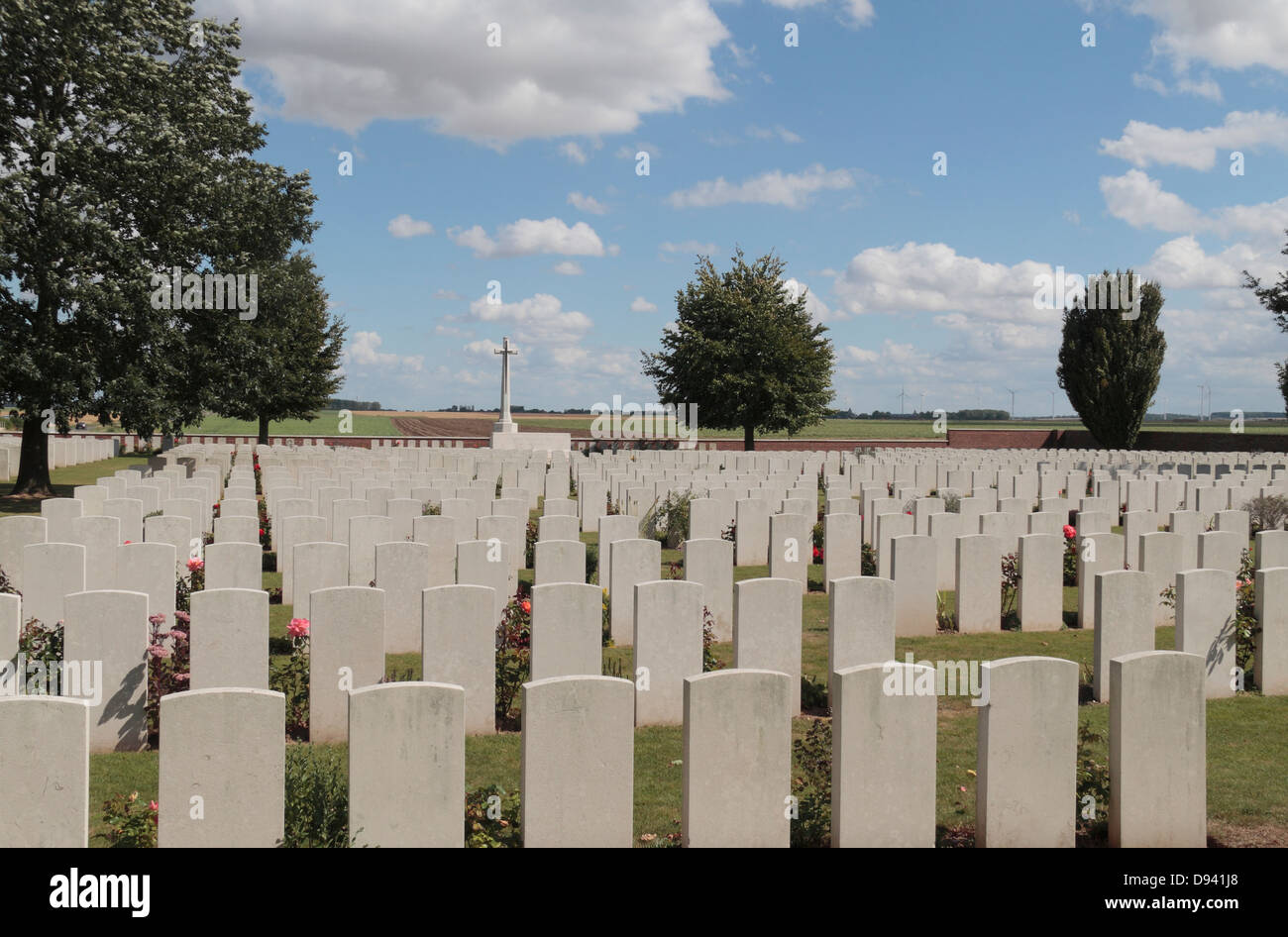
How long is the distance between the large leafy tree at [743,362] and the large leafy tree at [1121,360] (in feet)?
51.2

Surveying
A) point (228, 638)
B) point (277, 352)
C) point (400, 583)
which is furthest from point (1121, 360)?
point (228, 638)

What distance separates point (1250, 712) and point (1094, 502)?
862 centimetres

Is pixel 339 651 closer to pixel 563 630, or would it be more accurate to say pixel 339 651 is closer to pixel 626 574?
pixel 563 630

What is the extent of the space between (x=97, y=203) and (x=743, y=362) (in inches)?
902

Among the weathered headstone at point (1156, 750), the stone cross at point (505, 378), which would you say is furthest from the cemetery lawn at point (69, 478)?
the weathered headstone at point (1156, 750)

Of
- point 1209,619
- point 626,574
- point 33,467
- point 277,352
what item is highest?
point 277,352

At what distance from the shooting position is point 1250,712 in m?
7.26

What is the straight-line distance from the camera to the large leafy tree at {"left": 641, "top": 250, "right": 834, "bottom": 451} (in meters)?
36.7

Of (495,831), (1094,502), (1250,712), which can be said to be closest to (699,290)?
(1094,502)

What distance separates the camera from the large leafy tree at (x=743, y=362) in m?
36.7

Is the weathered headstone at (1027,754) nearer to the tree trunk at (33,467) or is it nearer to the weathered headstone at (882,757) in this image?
the weathered headstone at (882,757)

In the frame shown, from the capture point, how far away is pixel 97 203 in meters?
19.5

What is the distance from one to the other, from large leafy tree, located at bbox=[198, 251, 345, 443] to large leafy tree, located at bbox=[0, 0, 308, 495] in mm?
1257
